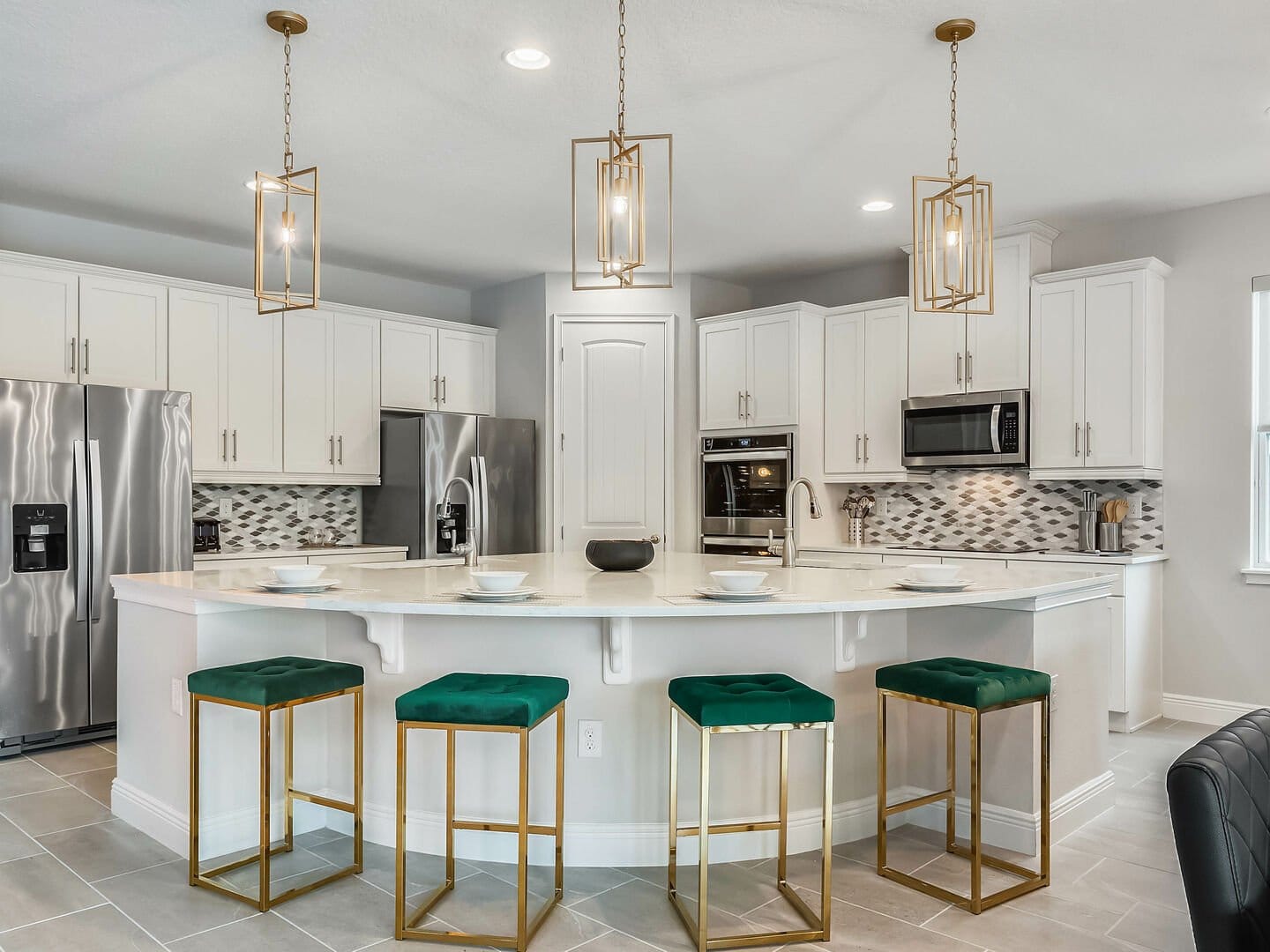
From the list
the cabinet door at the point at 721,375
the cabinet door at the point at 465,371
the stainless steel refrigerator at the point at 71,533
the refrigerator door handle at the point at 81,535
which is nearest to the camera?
the stainless steel refrigerator at the point at 71,533

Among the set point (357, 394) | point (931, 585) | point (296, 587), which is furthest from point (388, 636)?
point (357, 394)

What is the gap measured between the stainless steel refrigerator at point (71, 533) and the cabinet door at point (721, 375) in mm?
3072

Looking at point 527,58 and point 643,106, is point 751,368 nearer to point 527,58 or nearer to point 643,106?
point 643,106

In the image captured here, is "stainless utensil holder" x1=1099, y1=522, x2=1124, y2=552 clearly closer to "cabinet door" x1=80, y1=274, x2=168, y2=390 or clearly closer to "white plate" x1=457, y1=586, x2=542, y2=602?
"white plate" x1=457, y1=586, x2=542, y2=602

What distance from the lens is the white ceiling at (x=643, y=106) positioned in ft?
9.36

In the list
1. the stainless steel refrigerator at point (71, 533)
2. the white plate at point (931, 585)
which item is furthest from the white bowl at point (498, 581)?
the stainless steel refrigerator at point (71, 533)

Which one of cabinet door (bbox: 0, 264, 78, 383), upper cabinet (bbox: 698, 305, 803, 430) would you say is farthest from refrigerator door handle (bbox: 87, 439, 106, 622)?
upper cabinet (bbox: 698, 305, 803, 430)

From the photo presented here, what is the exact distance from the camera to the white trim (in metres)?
5.97

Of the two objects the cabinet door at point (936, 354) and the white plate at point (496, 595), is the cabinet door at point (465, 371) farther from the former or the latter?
the white plate at point (496, 595)

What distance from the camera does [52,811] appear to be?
11.0 feet

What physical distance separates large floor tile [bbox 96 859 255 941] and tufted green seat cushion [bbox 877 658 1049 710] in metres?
1.92

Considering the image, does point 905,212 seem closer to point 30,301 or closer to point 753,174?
point 753,174

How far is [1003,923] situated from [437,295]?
528 centimetres

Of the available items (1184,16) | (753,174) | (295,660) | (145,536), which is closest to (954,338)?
(753,174)
